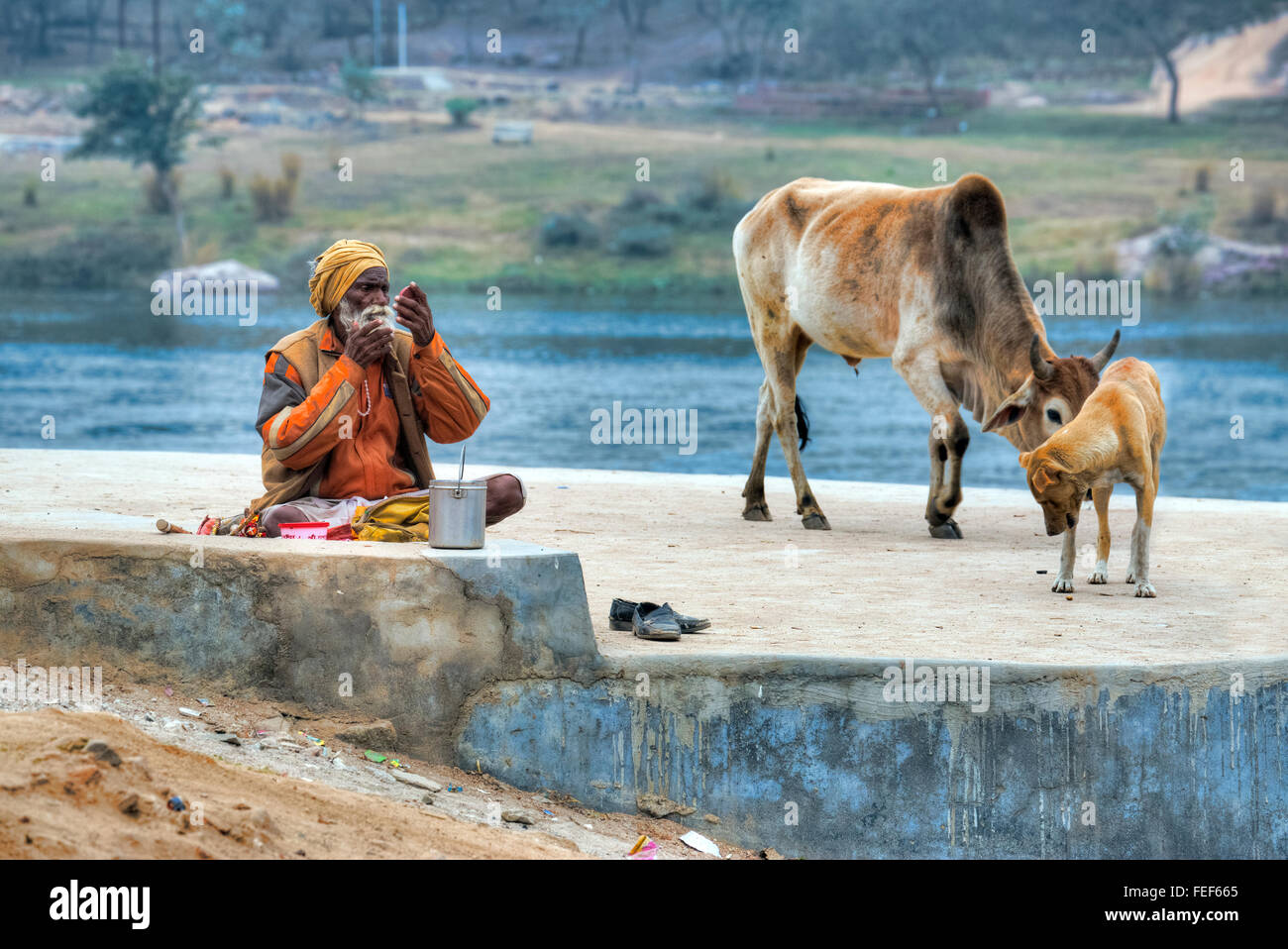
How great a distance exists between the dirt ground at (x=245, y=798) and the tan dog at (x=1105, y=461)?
2.46 metres

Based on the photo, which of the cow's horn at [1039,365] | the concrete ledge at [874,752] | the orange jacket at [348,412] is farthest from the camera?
the cow's horn at [1039,365]

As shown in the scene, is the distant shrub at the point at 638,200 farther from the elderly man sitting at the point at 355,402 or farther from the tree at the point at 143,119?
the elderly man sitting at the point at 355,402

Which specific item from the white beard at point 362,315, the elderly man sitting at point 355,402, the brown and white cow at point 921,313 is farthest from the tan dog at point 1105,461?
the white beard at point 362,315

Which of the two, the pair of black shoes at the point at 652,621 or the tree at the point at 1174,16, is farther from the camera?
the tree at the point at 1174,16

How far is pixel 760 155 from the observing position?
214ft

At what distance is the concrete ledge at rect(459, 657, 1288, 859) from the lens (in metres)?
5.62

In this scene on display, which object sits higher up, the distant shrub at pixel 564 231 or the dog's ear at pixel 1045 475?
the distant shrub at pixel 564 231

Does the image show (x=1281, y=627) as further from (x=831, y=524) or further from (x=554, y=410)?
(x=554, y=410)

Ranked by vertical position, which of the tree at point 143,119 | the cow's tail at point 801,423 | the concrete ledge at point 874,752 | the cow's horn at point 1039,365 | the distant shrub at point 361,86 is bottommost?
the concrete ledge at point 874,752

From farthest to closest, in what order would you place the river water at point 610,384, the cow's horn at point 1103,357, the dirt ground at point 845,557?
the river water at point 610,384, the cow's horn at point 1103,357, the dirt ground at point 845,557

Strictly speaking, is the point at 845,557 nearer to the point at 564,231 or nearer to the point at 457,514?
the point at 457,514

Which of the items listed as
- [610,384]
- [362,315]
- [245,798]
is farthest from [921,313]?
[610,384]

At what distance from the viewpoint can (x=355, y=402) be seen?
19.8ft

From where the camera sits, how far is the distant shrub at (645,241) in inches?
2520
